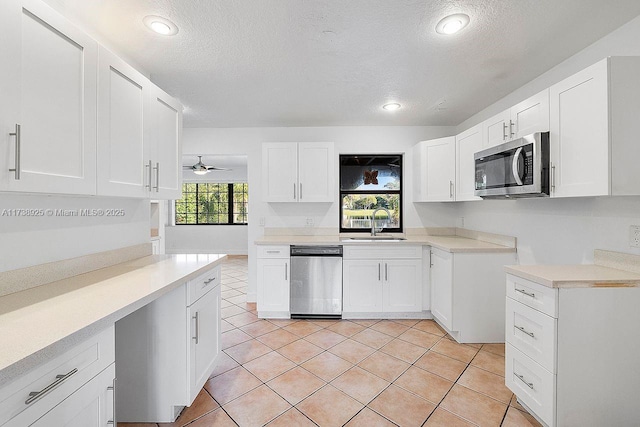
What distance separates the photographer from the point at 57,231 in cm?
154

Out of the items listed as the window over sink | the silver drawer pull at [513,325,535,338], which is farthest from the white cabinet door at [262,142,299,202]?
the silver drawer pull at [513,325,535,338]

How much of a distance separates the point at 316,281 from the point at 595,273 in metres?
2.35

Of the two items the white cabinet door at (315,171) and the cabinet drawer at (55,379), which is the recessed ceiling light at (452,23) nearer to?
the white cabinet door at (315,171)

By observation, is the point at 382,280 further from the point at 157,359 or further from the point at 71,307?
the point at 71,307

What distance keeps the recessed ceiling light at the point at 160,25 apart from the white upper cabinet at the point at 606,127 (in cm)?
238

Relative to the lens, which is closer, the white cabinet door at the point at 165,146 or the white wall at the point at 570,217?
the white wall at the point at 570,217

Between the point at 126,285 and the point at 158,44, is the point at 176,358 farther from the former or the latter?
the point at 158,44

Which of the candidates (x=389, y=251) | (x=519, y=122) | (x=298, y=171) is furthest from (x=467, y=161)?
(x=298, y=171)

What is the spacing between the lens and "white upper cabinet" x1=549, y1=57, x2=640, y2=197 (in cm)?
149

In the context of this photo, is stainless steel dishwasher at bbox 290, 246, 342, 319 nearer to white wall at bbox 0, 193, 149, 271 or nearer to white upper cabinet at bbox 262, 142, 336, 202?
white upper cabinet at bbox 262, 142, 336, 202

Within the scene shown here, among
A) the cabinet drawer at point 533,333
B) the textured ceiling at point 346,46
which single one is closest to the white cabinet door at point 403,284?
the cabinet drawer at point 533,333

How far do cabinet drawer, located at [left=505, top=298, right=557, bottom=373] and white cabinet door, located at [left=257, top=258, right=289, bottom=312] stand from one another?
2168 millimetres

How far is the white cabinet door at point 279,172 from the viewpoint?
11.8ft

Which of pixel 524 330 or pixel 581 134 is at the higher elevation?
pixel 581 134
